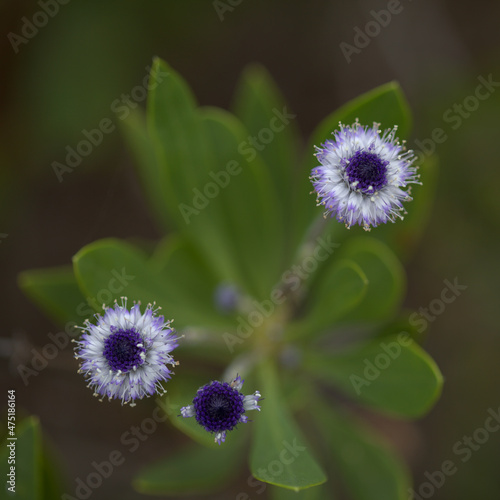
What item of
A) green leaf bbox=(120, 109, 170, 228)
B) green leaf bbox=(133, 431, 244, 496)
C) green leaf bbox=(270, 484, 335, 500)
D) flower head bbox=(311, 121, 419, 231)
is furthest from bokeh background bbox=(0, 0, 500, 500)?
flower head bbox=(311, 121, 419, 231)

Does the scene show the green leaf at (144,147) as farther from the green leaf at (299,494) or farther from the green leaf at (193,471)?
the green leaf at (299,494)

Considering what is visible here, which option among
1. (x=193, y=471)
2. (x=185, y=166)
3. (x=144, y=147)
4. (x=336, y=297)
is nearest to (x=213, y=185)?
(x=185, y=166)

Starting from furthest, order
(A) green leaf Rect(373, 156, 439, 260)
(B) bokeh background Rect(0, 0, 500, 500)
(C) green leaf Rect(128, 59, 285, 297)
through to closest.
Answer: (B) bokeh background Rect(0, 0, 500, 500) < (A) green leaf Rect(373, 156, 439, 260) < (C) green leaf Rect(128, 59, 285, 297)

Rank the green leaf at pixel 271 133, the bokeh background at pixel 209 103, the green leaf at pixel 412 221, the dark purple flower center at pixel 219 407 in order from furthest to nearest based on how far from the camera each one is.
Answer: the bokeh background at pixel 209 103, the green leaf at pixel 271 133, the green leaf at pixel 412 221, the dark purple flower center at pixel 219 407

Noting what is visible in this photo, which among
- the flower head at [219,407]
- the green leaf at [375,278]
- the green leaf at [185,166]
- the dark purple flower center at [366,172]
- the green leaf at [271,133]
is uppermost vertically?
the green leaf at [271,133]

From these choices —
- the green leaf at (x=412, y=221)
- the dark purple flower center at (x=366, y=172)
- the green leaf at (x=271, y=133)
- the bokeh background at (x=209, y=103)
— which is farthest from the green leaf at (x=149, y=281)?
the bokeh background at (x=209, y=103)

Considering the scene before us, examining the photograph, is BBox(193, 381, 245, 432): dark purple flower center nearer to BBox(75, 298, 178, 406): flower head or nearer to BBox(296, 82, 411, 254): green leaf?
BBox(75, 298, 178, 406): flower head

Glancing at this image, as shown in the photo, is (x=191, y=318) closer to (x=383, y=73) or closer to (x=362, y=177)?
(x=362, y=177)
